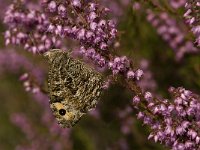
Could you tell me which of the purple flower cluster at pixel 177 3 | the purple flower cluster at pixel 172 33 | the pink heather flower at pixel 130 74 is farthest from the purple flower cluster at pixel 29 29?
the purple flower cluster at pixel 172 33

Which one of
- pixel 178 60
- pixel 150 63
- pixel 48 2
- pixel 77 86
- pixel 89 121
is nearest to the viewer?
pixel 77 86

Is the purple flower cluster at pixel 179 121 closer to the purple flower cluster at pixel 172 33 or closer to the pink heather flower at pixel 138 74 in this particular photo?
the pink heather flower at pixel 138 74

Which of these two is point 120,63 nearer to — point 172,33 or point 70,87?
point 70,87

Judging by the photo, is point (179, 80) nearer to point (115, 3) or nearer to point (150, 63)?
point (150, 63)

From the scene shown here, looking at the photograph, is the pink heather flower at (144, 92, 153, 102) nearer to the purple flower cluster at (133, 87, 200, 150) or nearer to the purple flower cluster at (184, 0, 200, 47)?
the purple flower cluster at (133, 87, 200, 150)

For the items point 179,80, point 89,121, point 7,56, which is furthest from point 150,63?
point 7,56

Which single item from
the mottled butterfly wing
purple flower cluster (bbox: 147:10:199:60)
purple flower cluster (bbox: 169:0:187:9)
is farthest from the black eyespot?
purple flower cluster (bbox: 147:10:199:60)

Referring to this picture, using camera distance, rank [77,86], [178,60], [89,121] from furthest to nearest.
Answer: [89,121], [178,60], [77,86]
